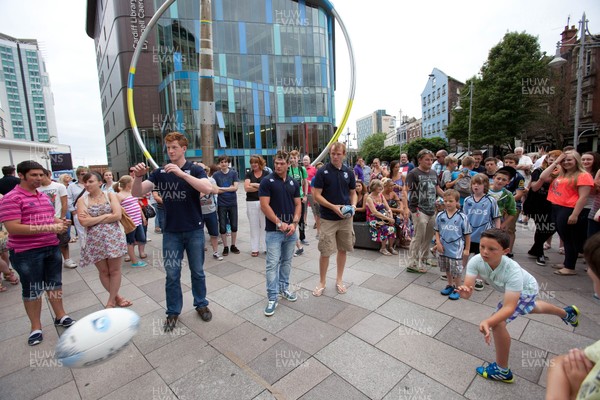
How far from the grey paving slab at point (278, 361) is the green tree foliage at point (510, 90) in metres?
29.1

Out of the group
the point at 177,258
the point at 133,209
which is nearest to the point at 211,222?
the point at 133,209

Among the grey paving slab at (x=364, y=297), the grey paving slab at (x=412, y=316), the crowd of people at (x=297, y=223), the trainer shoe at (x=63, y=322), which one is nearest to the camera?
the crowd of people at (x=297, y=223)

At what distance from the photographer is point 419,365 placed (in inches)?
103

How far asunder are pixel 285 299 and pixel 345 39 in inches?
392

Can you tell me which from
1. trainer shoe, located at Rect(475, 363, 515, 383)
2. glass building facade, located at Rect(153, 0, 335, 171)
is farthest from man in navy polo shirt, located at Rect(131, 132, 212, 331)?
glass building facade, located at Rect(153, 0, 335, 171)

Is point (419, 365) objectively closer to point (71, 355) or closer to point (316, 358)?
point (316, 358)

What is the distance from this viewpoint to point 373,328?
3.25 m

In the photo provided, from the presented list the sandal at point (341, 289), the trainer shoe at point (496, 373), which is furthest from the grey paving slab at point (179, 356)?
the trainer shoe at point (496, 373)

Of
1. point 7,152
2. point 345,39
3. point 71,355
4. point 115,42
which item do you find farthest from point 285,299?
point 115,42

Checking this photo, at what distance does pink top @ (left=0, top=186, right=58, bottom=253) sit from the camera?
9.87ft

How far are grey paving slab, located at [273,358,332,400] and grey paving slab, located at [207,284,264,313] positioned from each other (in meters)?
1.46

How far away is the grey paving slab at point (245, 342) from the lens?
2.91 meters

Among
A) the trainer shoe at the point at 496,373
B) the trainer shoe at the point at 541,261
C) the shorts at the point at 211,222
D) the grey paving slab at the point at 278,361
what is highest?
the shorts at the point at 211,222

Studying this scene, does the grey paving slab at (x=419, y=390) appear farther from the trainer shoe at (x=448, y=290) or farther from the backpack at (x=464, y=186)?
the backpack at (x=464, y=186)
